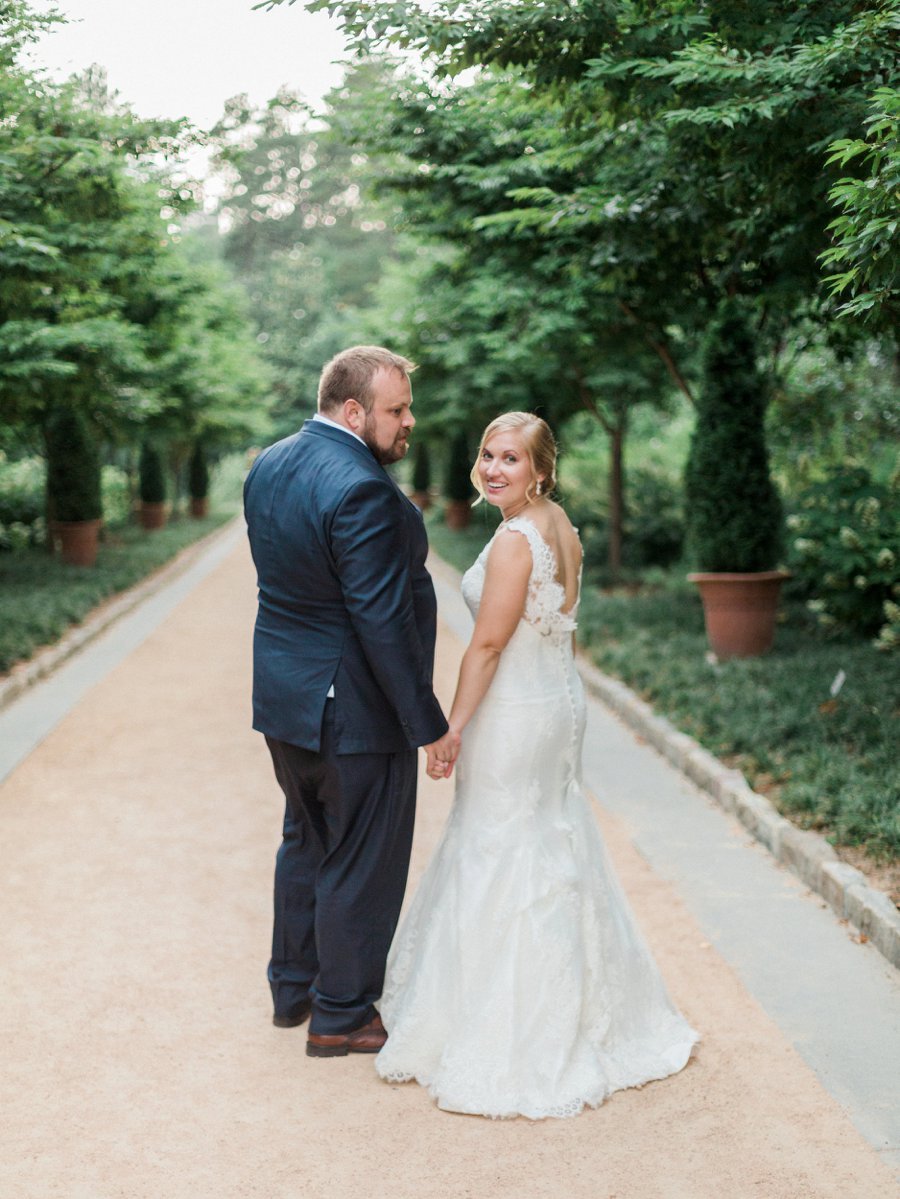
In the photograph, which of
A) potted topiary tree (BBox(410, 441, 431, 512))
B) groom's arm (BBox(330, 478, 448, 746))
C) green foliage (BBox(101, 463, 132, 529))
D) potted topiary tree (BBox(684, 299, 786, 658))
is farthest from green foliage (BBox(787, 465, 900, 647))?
potted topiary tree (BBox(410, 441, 431, 512))

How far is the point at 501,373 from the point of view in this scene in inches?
679

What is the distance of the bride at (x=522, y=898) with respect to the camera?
11.8 feet

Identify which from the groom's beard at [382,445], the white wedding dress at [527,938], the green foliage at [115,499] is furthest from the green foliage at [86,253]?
the green foliage at [115,499]

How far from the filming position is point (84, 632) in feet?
43.0

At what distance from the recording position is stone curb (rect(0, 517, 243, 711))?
1018 centimetres

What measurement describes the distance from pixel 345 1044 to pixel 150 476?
26.3 meters

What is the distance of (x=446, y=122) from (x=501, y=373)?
30.0 feet

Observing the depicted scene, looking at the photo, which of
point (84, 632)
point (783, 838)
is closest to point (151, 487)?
point (84, 632)

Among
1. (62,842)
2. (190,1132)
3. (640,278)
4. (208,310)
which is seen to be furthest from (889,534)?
(208,310)

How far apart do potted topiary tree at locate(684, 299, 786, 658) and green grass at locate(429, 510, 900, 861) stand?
1.17 feet

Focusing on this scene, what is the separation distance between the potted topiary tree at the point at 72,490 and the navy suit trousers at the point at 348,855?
50.7 ft

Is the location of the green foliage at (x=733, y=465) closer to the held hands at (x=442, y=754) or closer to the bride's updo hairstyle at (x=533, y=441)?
the bride's updo hairstyle at (x=533, y=441)

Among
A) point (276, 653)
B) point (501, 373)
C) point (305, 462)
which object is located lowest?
point (276, 653)

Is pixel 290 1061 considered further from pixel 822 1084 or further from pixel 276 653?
pixel 822 1084
